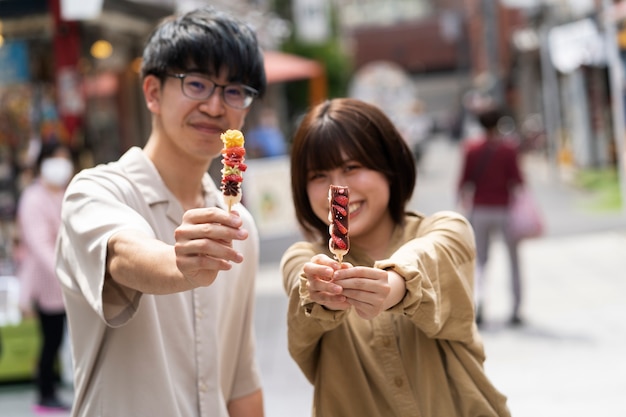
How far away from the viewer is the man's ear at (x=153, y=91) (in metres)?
2.62

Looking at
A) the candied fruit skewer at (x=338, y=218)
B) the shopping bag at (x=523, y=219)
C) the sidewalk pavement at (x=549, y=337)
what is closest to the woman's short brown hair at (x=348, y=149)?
the candied fruit skewer at (x=338, y=218)

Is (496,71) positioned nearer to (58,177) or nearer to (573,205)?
(573,205)

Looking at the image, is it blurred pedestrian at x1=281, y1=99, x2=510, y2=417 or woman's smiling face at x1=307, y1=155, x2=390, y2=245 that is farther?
woman's smiling face at x1=307, y1=155, x2=390, y2=245

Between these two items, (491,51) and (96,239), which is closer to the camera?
(96,239)

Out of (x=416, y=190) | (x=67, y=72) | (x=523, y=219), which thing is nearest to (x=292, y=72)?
(x=67, y=72)

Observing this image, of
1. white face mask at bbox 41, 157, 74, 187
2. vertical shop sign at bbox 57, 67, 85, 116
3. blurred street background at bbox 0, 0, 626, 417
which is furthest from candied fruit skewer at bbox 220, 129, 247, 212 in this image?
vertical shop sign at bbox 57, 67, 85, 116

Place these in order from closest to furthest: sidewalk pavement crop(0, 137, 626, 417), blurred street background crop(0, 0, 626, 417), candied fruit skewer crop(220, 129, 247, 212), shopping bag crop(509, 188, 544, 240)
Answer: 1. candied fruit skewer crop(220, 129, 247, 212)
2. sidewalk pavement crop(0, 137, 626, 417)
3. blurred street background crop(0, 0, 626, 417)
4. shopping bag crop(509, 188, 544, 240)

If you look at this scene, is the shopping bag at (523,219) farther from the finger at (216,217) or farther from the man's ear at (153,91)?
the finger at (216,217)

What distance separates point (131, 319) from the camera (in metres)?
2.31

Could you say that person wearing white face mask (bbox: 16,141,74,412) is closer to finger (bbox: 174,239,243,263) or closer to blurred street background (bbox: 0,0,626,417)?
blurred street background (bbox: 0,0,626,417)

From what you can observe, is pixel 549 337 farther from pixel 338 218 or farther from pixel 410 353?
pixel 338 218

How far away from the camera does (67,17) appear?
25.0ft

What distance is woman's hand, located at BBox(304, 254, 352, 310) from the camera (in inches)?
79.5

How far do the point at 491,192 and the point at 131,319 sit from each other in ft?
20.9
